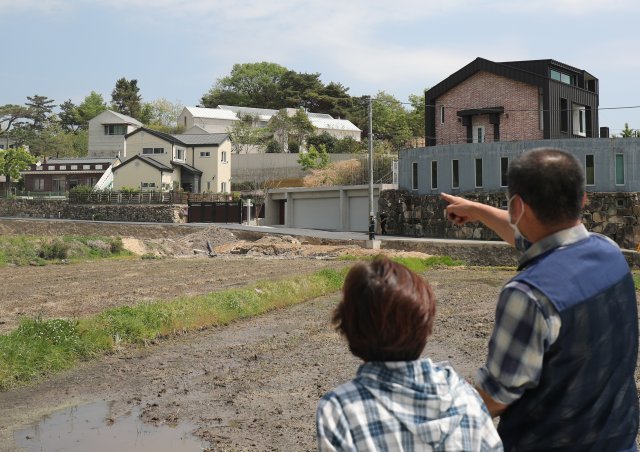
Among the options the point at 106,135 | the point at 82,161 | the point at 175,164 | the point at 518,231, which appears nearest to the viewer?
the point at 518,231

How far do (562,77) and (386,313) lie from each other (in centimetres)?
4112

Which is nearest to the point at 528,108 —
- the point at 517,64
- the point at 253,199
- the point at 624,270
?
the point at 517,64

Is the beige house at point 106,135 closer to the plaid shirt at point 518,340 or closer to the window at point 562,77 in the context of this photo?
the window at point 562,77

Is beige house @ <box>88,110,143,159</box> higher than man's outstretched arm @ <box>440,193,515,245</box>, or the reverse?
beige house @ <box>88,110,143,159</box>

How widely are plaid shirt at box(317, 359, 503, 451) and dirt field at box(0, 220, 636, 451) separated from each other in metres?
4.36

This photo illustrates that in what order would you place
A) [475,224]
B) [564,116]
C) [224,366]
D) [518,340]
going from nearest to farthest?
[518,340], [224,366], [475,224], [564,116]

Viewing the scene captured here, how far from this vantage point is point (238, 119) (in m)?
85.8

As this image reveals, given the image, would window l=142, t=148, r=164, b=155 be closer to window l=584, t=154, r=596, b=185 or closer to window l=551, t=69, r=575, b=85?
window l=551, t=69, r=575, b=85

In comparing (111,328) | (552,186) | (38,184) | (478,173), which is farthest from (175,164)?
(552,186)

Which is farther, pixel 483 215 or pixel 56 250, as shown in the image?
pixel 56 250

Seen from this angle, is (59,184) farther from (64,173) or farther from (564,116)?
(564,116)

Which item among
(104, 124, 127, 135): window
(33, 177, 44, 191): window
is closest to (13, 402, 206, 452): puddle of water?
(33, 177, 44, 191): window

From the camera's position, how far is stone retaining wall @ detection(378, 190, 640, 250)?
33.8 m

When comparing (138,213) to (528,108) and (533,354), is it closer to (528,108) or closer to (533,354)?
(528,108)
